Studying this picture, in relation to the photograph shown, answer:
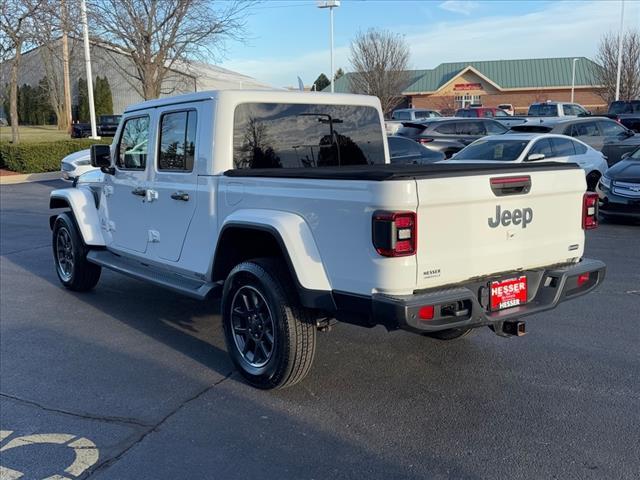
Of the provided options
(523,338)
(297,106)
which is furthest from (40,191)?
(523,338)

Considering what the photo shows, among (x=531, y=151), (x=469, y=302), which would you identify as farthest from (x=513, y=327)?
(x=531, y=151)

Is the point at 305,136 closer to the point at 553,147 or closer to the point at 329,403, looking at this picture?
the point at 329,403

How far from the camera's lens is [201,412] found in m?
4.12

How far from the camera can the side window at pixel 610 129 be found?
16.8 m

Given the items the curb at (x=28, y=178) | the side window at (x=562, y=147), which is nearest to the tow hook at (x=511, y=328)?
the side window at (x=562, y=147)

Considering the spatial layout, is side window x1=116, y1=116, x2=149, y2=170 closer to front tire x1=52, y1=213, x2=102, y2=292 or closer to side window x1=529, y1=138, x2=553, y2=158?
front tire x1=52, y1=213, x2=102, y2=292

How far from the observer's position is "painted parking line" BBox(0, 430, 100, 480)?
11.2ft

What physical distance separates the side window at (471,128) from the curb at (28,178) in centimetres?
1335

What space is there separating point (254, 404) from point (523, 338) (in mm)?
2465

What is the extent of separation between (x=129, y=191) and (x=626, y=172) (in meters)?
8.70

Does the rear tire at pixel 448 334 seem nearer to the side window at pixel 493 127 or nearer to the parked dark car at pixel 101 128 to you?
the side window at pixel 493 127

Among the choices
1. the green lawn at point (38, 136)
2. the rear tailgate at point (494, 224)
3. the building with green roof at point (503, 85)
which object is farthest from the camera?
the building with green roof at point (503, 85)

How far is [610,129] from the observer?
16875 millimetres

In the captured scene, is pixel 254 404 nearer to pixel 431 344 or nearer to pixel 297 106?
pixel 431 344
